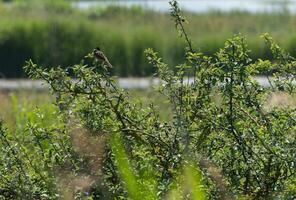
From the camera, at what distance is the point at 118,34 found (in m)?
19.5

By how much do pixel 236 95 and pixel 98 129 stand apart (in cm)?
49

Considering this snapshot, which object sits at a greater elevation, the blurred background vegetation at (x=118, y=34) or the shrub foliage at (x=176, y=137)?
the shrub foliage at (x=176, y=137)

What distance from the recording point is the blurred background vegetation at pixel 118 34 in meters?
17.9

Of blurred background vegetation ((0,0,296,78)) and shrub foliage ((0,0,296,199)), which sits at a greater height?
shrub foliage ((0,0,296,199))

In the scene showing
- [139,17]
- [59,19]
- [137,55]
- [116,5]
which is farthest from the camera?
[116,5]

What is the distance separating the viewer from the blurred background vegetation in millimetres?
17875

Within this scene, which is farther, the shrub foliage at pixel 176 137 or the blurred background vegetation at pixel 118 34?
the blurred background vegetation at pixel 118 34

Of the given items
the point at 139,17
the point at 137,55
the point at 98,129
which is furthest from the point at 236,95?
the point at 139,17

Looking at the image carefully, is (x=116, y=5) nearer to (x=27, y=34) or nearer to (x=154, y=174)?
(x=27, y=34)

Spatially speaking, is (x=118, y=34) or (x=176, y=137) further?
(x=118, y=34)

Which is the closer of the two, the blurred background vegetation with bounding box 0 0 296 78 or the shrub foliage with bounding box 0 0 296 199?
the shrub foliage with bounding box 0 0 296 199

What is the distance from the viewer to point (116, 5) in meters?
23.7

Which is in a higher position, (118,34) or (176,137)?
(176,137)

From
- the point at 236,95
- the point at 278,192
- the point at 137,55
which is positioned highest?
the point at 236,95
